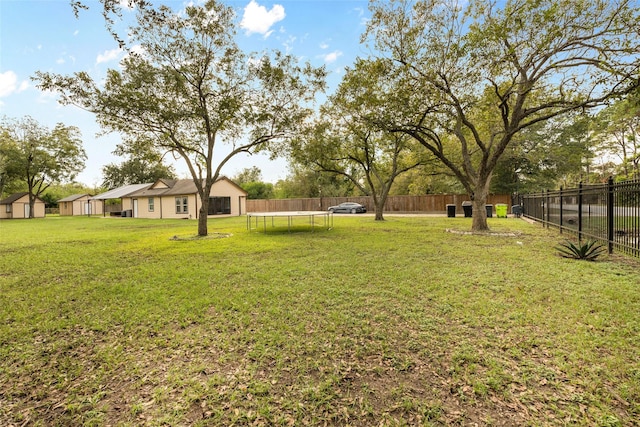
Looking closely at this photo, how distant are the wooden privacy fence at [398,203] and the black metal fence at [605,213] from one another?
16120 mm

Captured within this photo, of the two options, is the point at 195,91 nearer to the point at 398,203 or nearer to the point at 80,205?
the point at 398,203

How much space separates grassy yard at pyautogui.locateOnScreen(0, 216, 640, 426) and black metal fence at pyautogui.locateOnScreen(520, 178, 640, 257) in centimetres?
91

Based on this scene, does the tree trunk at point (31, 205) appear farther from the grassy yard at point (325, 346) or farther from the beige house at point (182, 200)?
the grassy yard at point (325, 346)

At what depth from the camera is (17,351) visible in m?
2.87

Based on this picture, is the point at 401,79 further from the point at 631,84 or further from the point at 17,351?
the point at 17,351

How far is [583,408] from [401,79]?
9.66 meters

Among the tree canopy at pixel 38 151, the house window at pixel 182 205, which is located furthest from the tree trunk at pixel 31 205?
the house window at pixel 182 205

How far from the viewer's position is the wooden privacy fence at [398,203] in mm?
25500

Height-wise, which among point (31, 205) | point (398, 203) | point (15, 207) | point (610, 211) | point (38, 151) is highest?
point (38, 151)

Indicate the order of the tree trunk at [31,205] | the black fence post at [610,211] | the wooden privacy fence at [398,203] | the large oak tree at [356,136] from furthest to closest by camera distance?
the tree trunk at [31,205] → the wooden privacy fence at [398,203] → the large oak tree at [356,136] → the black fence post at [610,211]

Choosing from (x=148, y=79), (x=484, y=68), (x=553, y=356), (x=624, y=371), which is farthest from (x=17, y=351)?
(x=484, y=68)

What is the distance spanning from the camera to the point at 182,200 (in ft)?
79.2

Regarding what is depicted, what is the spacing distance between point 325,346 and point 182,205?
24050mm

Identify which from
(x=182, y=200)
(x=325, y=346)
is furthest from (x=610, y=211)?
(x=182, y=200)
